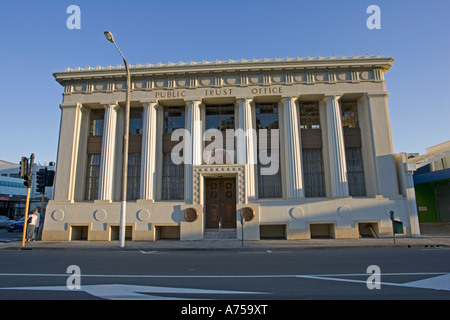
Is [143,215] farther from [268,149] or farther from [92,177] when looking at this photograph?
[268,149]

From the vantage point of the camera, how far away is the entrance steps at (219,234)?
651 inches

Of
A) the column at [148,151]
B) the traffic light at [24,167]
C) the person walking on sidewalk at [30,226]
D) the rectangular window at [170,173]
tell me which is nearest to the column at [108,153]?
the column at [148,151]

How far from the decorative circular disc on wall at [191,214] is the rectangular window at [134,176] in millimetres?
4145

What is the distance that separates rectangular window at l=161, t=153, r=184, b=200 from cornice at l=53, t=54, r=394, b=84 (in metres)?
6.11

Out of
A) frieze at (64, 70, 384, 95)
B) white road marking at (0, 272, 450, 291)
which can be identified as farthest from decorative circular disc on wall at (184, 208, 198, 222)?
white road marking at (0, 272, 450, 291)

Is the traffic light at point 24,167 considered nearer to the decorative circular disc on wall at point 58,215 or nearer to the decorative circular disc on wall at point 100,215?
the decorative circular disc on wall at point 58,215

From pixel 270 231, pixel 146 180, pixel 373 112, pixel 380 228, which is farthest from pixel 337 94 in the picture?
pixel 146 180

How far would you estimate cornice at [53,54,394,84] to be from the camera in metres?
17.8

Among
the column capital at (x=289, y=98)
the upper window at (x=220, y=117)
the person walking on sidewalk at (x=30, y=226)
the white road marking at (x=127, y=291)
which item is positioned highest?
the column capital at (x=289, y=98)

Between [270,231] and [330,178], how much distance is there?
522 centimetres

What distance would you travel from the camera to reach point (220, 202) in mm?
18188

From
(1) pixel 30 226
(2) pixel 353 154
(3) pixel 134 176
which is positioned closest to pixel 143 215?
(3) pixel 134 176

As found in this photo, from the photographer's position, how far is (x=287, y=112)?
18.0 m
